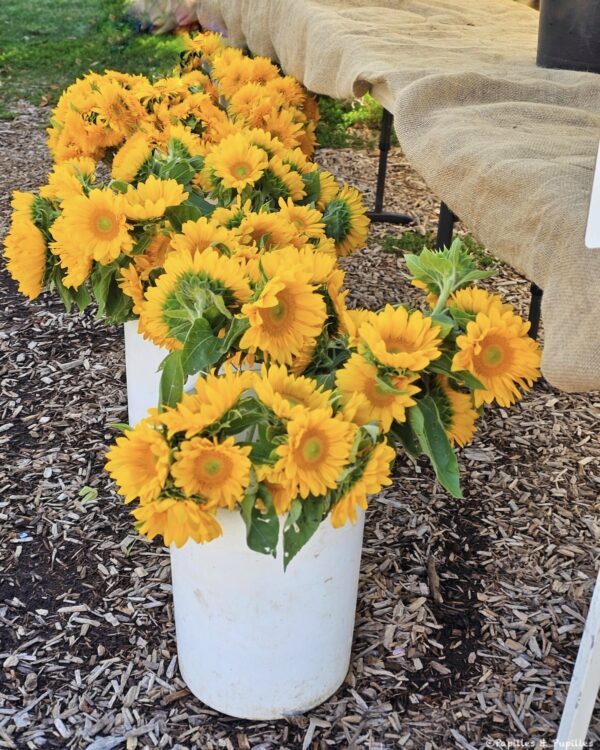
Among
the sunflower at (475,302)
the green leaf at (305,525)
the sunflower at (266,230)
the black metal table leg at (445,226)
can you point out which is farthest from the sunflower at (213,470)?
the black metal table leg at (445,226)

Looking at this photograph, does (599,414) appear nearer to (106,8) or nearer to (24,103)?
(24,103)

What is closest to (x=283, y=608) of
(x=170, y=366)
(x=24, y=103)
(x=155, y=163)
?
(x=170, y=366)

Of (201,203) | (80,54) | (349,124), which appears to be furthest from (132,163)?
(80,54)

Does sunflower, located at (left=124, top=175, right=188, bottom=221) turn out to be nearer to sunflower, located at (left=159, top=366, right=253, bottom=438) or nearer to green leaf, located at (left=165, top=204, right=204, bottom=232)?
green leaf, located at (left=165, top=204, right=204, bottom=232)

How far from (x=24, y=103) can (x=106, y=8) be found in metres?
3.02

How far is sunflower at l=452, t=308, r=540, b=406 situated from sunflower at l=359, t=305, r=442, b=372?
0.16ft

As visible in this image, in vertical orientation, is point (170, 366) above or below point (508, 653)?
above

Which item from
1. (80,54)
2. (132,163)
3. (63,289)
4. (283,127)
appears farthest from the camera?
(80,54)

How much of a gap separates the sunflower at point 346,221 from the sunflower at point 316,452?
2.93ft

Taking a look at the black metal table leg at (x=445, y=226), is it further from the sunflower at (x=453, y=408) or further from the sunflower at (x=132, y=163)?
the sunflower at (x=453, y=408)

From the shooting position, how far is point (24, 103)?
5613 mm

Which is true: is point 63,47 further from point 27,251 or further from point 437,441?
point 437,441

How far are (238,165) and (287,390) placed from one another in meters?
0.78

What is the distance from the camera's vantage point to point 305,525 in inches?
49.8
